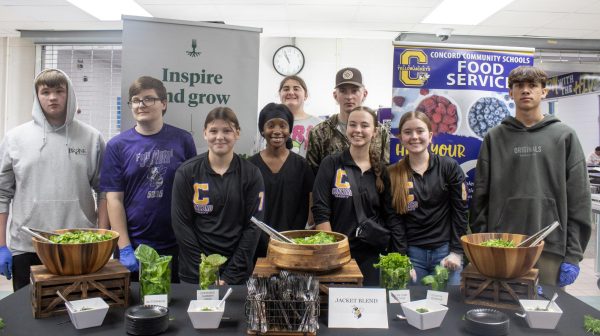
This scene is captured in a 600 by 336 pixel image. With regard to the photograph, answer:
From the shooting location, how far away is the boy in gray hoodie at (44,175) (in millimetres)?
2439

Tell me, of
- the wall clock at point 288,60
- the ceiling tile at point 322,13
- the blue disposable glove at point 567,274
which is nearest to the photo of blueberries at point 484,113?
the blue disposable glove at point 567,274

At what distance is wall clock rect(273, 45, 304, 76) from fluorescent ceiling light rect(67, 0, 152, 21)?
2.02 m

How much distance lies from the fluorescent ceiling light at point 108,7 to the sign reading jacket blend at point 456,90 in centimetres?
357

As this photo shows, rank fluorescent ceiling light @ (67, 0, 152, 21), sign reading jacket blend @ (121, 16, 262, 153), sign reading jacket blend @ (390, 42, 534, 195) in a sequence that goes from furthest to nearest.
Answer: fluorescent ceiling light @ (67, 0, 152, 21), sign reading jacket blend @ (390, 42, 534, 195), sign reading jacket blend @ (121, 16, 262, 153)

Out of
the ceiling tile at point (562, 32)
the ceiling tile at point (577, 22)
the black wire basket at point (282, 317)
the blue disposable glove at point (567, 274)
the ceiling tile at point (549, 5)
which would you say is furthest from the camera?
the ceiling tile at point (562, 32)

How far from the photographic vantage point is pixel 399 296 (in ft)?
5.55

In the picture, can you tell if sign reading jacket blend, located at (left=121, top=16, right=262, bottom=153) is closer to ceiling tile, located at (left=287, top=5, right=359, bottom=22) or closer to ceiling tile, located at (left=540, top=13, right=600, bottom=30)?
ceiling tile, located at (left=287, top=5, right=359, bottom=22)

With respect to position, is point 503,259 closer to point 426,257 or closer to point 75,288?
point 426,257

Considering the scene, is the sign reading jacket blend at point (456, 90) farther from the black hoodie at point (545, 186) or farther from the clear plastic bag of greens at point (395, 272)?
the clear plastic bag of greens at point (395, 272)

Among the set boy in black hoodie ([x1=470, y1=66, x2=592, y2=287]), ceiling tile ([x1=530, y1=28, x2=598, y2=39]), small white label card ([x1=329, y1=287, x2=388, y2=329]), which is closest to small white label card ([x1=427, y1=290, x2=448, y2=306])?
small white label card ([x1=329, y1=287, x2=388, y2=329])

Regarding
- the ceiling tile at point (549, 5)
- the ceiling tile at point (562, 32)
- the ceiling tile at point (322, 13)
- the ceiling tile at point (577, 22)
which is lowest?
the ceiling tile at point (322, 13)

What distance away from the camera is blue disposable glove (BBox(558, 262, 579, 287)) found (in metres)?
2.36

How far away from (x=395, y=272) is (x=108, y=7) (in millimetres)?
5109

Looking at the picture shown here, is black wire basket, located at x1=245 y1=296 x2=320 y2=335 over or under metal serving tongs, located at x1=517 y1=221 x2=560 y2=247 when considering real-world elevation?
under
